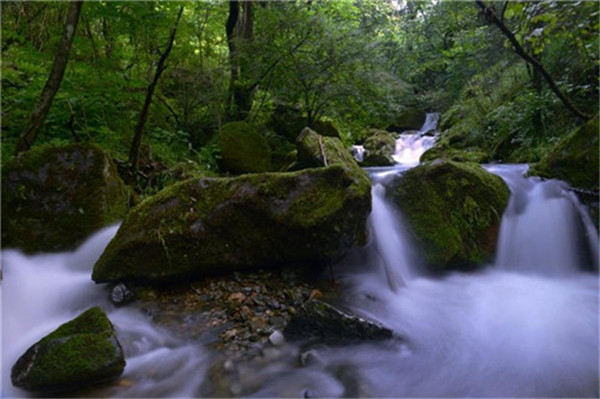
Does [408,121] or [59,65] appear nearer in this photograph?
[59,65]

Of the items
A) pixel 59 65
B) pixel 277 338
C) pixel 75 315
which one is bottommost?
pixel 277 338

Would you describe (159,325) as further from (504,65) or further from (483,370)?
(504,65)

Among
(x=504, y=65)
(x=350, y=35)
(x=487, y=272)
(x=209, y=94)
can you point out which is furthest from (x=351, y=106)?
(x=487, y=272)

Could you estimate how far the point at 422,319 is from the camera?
3561mm

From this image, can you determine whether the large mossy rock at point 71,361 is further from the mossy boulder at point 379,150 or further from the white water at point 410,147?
the white water at point 410,147

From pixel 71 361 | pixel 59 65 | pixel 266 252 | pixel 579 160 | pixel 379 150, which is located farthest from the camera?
pixel 379 150

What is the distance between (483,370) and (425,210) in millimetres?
2349

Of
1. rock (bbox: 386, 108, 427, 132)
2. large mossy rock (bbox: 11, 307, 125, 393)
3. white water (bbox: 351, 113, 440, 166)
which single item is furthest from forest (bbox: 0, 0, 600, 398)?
rock (bbox: 386, 108, 427, 132)

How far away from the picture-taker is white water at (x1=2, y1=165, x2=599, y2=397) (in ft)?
8.54

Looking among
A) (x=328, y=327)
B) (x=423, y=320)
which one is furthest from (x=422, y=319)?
(x=328, y=327)

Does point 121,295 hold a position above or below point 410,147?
below

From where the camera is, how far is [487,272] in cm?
448

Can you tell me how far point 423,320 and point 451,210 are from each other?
1.75m

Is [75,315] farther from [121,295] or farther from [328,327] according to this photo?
[328,327]
